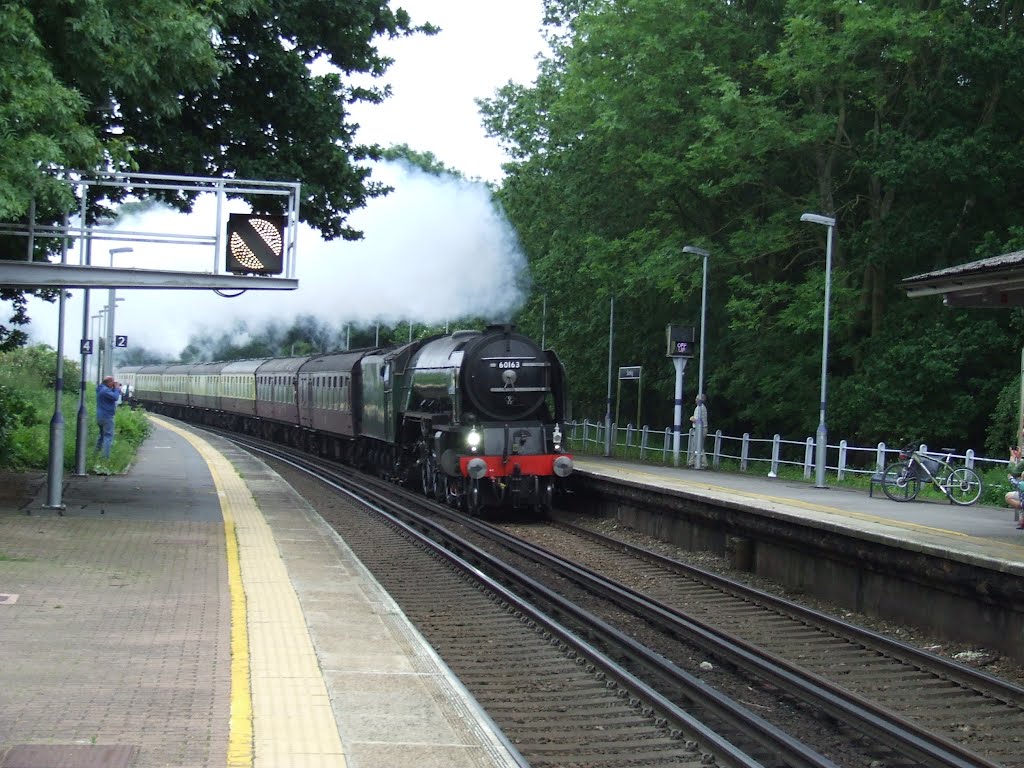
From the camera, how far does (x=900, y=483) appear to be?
18984 millimetres

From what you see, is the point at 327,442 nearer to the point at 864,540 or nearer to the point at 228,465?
the point at 228,465

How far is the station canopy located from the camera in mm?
10617

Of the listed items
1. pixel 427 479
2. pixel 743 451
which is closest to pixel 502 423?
pixel 427 479

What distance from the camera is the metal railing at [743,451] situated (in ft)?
81.8

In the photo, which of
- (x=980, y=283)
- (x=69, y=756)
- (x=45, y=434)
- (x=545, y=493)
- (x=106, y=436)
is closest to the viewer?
(x=69, y=756)

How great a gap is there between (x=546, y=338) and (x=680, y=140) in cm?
1335

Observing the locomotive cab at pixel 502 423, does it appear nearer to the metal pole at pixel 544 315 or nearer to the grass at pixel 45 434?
the grass at pixel 45 434

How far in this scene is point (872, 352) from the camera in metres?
29.1

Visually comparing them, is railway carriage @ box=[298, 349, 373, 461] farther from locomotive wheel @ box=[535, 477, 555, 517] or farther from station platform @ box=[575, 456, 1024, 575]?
locomotive wheel @ box=[535, 477, 555, 517]

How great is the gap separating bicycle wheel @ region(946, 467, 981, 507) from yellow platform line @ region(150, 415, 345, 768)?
11.1m

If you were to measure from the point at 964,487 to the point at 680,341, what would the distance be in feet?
40.1

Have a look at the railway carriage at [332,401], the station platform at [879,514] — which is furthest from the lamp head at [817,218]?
the railway carriage at [332,401]

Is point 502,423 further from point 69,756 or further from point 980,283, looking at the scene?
point 69,756

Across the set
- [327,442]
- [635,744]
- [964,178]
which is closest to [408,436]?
[327,442]
